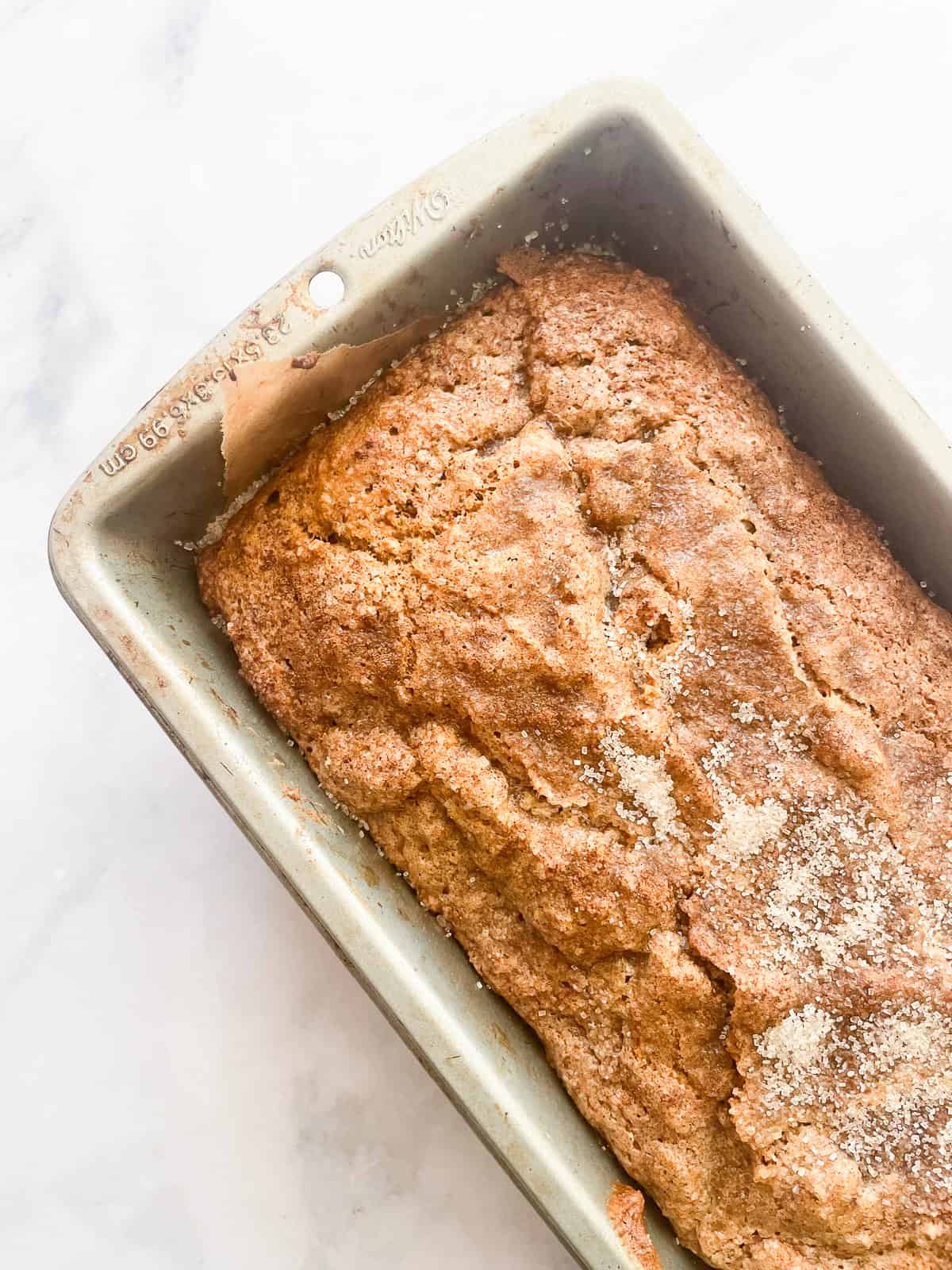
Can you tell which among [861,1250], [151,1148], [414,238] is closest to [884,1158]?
[861,1250]

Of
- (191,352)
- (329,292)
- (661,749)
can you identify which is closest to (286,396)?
(329,292)

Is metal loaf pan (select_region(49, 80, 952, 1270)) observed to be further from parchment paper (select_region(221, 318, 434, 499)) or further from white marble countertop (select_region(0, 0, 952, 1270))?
white marble countertop (select_region(0, 0, 952, 1270))

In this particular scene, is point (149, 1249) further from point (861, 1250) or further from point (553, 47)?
point (553, 47)

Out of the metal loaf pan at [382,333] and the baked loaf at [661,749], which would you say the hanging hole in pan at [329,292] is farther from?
the baked loaf at [661,749]

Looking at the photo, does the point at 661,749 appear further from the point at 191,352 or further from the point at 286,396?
the point at 191,352

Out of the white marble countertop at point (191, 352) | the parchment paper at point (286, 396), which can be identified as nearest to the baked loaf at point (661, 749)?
the parchment paper at point (286, 396)

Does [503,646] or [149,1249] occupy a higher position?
[503,646]
